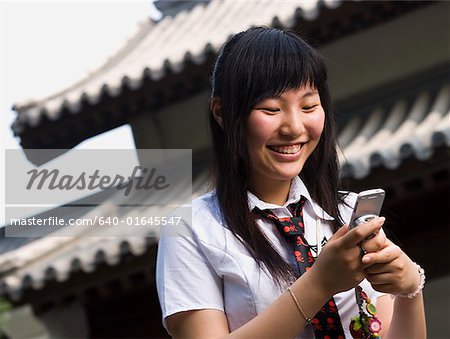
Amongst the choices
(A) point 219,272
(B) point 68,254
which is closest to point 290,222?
(A) point 219,272

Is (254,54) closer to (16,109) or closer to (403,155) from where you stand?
(403,155)

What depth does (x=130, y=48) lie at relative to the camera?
8.54 m

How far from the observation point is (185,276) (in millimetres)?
1645

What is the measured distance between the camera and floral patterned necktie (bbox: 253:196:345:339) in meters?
1.62

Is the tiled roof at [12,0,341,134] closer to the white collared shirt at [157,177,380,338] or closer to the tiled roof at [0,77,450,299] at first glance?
the tiled roof at [0,77,450,299]

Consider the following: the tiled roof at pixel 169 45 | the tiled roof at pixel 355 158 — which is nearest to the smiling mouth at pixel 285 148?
the tiled roof at pixel 355 158

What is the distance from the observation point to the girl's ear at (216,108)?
174 centimetres

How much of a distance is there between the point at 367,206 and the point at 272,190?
0.29 m

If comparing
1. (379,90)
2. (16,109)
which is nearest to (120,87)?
(16,109)

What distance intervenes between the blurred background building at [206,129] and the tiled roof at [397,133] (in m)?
0.01

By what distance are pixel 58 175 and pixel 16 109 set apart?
61.6 inches

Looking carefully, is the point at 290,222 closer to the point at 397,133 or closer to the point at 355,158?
A: the point at 355,158

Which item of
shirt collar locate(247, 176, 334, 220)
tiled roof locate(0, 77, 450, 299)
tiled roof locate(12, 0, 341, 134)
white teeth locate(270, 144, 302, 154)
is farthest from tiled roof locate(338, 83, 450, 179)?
white teeth locate(270, 144, 302, 154)

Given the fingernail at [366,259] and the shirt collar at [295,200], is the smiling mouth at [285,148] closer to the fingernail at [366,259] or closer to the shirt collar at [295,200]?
the shirt collar at [295,200]
